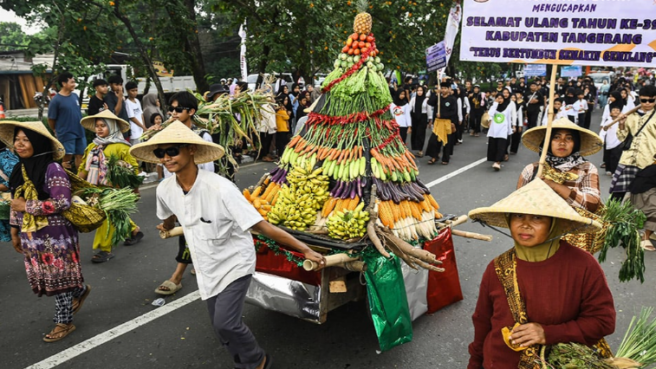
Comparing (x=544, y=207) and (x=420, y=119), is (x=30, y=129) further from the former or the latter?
(x=420, y=119)

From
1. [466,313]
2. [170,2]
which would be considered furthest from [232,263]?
[170,2]

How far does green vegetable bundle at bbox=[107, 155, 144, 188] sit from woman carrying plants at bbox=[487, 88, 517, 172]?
25.4ft

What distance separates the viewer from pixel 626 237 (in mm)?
3340

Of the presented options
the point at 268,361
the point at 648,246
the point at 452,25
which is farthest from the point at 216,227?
the point at 452,25

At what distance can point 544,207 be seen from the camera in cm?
209

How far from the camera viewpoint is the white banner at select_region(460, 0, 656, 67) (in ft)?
11.7

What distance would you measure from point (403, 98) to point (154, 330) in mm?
10094

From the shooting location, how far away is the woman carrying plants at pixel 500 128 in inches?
423

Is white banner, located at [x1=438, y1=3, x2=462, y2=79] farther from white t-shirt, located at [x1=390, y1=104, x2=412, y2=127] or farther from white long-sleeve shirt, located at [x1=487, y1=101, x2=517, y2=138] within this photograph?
white long-sleeve shirt, located at [x1=487, y1=101, x2=517, y2=138]

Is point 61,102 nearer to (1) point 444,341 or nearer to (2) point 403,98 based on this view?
(1) point 444,341

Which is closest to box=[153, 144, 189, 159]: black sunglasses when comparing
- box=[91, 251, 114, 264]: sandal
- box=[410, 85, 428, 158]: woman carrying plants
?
box=[91, 251, 114, 264]: sandal

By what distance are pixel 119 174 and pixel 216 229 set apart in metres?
2.70

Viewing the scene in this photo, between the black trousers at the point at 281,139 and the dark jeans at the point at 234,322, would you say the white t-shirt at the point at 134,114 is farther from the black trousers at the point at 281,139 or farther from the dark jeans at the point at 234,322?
the dark jeans at the point at 234,322

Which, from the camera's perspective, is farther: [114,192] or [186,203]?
[114,192]
